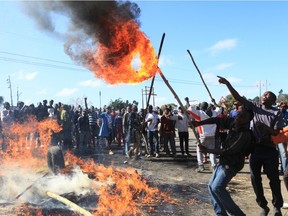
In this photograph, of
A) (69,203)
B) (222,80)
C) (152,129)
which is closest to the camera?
(222,80)

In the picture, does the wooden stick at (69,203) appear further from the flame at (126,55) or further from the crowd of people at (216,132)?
the flame at (126,55)

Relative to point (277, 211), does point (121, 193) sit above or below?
above

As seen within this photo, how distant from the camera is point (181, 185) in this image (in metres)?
8.12

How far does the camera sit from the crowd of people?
511 cm

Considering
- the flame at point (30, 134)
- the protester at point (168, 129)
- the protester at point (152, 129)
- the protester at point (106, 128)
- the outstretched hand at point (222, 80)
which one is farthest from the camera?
the protester at point (106, 128)

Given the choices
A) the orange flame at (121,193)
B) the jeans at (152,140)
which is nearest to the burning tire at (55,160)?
the orange flame at (121,193)

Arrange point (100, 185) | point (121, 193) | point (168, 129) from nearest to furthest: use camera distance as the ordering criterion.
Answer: point (121, 193) < point (100, 185) < point (168, 129)

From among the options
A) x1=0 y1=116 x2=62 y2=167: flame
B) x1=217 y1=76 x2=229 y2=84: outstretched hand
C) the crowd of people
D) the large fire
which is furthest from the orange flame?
x1=0 y1=116 x2=62 y2=167: flame

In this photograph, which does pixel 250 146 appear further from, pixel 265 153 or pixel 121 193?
pixel 121 193

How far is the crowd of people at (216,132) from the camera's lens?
5105mm

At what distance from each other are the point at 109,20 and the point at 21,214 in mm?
4732

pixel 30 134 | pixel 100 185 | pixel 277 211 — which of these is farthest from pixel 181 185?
pixel 30 134

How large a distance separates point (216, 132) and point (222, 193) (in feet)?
15.8

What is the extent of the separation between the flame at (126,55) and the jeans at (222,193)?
298cm
